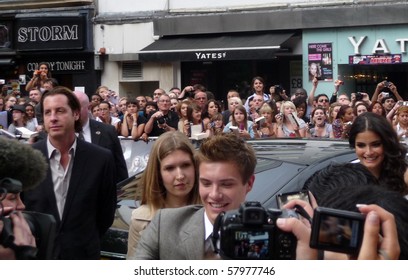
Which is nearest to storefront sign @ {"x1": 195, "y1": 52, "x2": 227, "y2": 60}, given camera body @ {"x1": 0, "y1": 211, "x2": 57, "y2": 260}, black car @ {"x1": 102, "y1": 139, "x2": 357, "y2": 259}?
black car @ {"x1": 102, "y1": 139, "x2": 357, "y2": 259}

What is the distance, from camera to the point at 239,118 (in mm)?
11211

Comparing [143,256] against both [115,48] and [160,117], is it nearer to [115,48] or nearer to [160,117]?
[160,117]

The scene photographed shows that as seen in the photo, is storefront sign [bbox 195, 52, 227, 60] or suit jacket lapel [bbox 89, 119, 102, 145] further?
storefront sign [bbox 195, 52, 227, 60]

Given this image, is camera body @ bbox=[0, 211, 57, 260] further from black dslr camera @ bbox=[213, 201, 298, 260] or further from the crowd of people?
black dslr camera @ bbox=[213, 201, 298, 260]

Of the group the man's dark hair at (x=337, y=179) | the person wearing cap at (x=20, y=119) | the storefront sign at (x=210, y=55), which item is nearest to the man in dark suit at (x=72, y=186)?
the man's dark hair at (x=337, y=179)

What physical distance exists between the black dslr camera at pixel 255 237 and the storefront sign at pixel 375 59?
52.2 feet

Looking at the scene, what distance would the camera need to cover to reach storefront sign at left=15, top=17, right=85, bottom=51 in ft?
75.2

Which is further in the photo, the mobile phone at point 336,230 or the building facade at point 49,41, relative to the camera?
the building facade at point 49,41

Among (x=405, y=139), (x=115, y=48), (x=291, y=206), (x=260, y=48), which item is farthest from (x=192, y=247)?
(x=115, y=48)

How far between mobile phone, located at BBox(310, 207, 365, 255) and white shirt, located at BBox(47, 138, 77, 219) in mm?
3045

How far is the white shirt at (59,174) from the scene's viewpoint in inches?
211

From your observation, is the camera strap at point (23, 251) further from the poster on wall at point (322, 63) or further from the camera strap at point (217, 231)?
the poster on wall at point (322, 63)

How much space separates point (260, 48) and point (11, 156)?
15884 mm

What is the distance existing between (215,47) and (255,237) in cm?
1747
